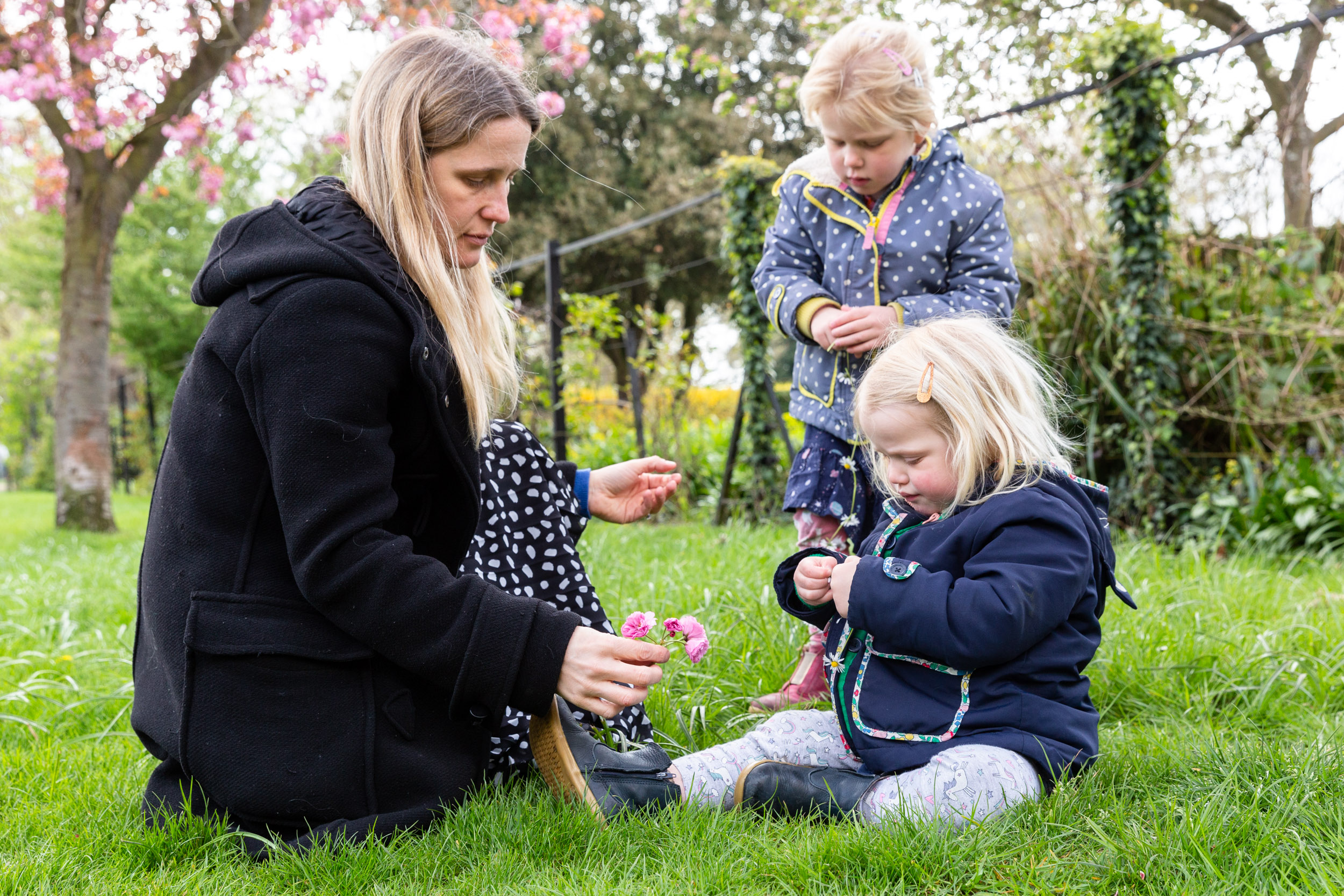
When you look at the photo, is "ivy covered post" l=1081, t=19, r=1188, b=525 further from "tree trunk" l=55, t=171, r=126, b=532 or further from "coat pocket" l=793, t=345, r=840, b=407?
"tree trunk" l=55, t=171, r=126, b=532

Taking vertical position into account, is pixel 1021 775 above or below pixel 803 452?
below

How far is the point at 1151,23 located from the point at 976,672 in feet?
12.5

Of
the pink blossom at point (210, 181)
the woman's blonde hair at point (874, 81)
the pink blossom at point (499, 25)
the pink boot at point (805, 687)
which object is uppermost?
the pink blossom at point (499, 25)

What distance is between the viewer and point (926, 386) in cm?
188

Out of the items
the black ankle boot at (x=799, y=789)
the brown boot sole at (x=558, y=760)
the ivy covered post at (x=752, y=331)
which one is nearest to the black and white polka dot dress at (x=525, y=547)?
the brown boot sole at (x=558, y=760)

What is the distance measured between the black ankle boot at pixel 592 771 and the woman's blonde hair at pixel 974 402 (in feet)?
2.41

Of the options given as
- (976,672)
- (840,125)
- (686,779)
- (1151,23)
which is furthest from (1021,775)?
(1151,23)

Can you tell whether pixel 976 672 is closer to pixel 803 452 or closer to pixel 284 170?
pixel 803 452

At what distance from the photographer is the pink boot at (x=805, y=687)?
8.16 ft

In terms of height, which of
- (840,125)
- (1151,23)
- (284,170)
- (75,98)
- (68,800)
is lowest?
(68,800)

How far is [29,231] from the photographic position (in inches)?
711

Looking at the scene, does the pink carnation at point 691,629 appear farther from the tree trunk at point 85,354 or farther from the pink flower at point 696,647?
the tree trunk at point 85,354

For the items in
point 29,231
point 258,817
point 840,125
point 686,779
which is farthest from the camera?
point 29,231

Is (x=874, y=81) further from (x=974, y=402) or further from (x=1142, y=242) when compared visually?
(x=1142, y=242)
